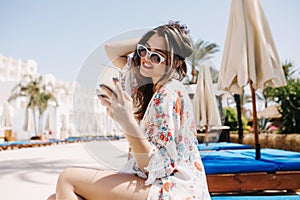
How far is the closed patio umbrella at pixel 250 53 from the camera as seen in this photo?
338 centimetres

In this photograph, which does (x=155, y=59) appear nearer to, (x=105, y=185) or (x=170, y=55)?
(x=170, y=55)

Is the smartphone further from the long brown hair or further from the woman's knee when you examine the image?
the woman's knee

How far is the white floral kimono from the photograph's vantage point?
0.99 metres

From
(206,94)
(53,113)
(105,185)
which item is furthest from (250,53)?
(53,113)

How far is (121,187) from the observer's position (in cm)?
100

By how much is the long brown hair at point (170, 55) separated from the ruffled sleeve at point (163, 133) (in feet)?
0.47

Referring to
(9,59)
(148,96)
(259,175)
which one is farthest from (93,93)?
(9,59)

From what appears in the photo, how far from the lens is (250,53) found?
11.2ft

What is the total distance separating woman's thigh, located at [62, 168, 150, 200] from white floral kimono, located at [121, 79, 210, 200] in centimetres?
4

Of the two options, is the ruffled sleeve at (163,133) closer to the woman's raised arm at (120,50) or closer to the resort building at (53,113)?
the resort building at (53,113)

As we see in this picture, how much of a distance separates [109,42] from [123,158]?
0.52m

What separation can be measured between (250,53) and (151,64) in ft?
8.55

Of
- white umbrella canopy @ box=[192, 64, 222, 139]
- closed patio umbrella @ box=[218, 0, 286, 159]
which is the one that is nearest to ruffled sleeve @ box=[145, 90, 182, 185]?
white umbrella canopy @ box=[192, 64, 222, 139]

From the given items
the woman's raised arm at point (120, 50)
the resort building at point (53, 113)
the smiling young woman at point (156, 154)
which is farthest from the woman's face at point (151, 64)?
the resort building at point (53, 113)
